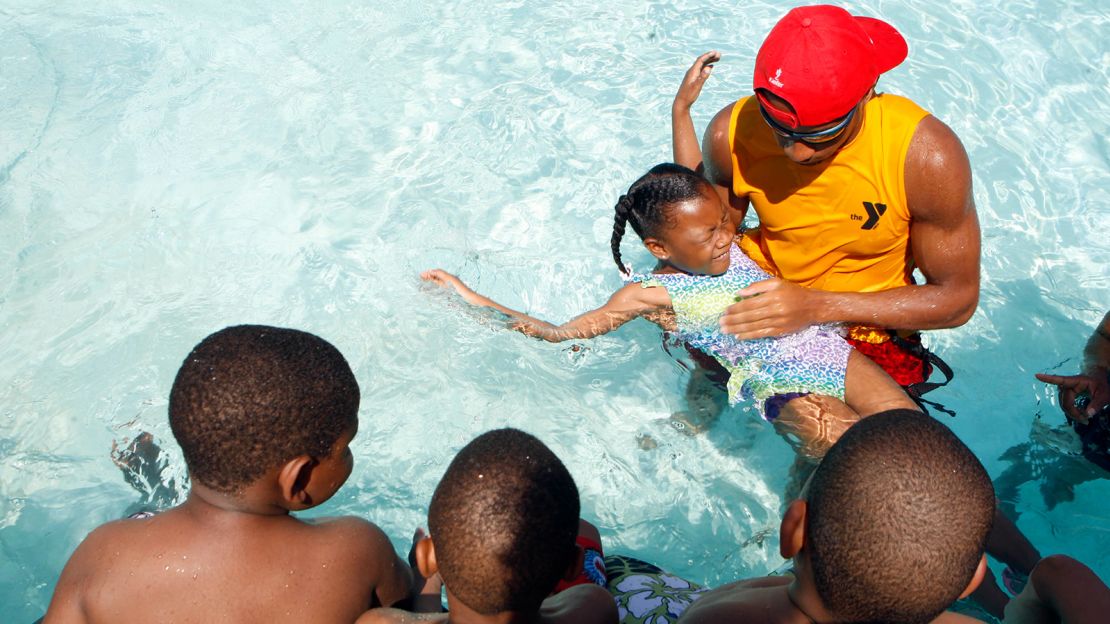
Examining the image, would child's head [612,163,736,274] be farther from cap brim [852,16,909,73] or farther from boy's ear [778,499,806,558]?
boy's ear [778,499,806,558]

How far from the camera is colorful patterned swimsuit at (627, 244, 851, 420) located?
3.45 metres

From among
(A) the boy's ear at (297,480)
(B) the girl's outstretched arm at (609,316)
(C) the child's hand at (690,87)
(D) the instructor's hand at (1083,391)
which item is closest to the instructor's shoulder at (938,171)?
(D) the instructor's hand at (1083,391)

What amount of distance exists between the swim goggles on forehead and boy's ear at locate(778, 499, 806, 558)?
4.85ft

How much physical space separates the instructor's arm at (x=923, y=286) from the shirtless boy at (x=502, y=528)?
1.47 m

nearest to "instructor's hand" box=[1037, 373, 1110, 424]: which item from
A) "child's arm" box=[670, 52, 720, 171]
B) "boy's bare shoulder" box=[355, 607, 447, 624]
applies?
"child's arm" box=[670, 52, 720, 171]

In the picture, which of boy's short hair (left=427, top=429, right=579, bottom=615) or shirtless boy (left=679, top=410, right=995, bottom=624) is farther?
boy's short hair (left=427, top=429, right=579, bottom=615)

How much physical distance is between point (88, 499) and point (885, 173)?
3.75 meters

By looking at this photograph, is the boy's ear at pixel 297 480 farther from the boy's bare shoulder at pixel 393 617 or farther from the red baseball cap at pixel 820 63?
the red baseball cap at pixel 820 63

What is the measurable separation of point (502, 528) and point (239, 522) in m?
0.79

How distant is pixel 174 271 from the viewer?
16.4 ft

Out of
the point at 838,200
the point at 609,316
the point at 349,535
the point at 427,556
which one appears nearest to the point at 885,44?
the point at 838,200

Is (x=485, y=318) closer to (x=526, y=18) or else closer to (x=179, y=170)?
(x=179, y=170)

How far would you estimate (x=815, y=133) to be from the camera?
123 inches

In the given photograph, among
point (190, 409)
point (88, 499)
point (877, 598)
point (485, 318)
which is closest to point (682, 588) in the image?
point (877, 598)
